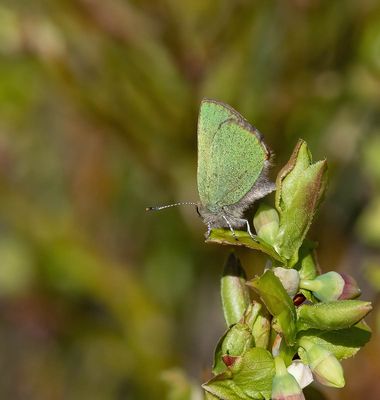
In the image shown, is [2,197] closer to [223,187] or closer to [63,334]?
[63,334]

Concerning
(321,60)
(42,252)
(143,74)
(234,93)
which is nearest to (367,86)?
(321,60)

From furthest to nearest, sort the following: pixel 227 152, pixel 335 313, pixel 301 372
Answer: pixel 227 152, pixel 301 372, pixel 335 313

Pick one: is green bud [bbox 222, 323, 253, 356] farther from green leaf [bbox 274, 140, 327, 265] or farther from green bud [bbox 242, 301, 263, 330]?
green leaf [bbox 274, 140, 327, 265]

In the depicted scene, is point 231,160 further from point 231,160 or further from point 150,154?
point 150,154

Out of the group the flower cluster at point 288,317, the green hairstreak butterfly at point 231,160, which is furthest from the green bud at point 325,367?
the green hairstreak butterfly at point 231,160

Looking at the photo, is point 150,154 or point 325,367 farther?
point 150,154

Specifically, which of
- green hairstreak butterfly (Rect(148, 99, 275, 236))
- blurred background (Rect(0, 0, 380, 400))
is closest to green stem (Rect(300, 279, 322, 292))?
green hairstreak butterfly (Rect(148, 99, 275, 236))

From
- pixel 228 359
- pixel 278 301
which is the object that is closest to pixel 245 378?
pixel 228 359
